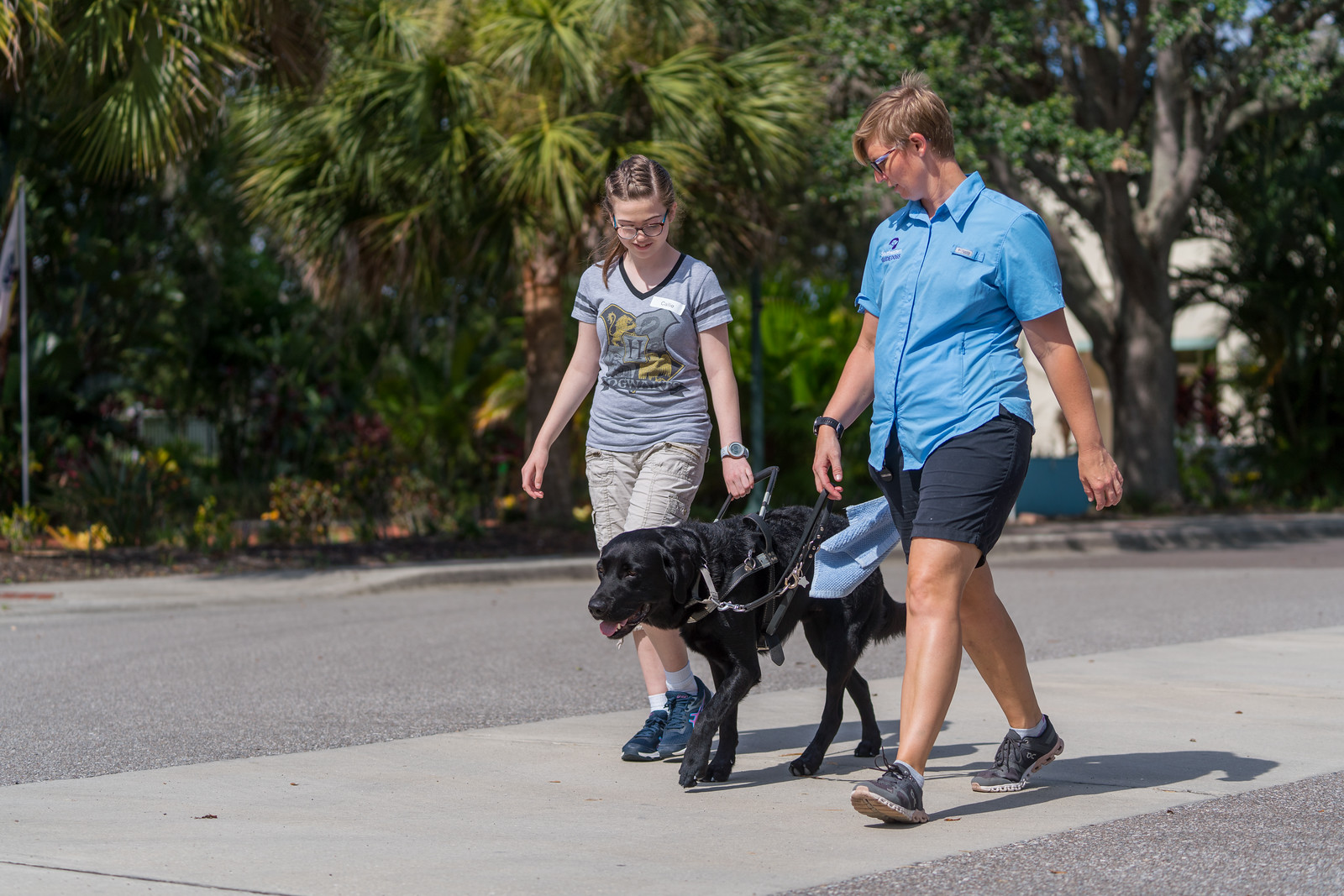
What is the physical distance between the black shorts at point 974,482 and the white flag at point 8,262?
11126mm

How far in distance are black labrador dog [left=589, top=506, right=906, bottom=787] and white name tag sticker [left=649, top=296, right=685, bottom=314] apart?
718 millimetres

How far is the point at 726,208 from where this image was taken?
46.8ft

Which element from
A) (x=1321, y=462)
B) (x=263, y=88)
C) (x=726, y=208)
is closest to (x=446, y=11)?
(x=263, y=88)

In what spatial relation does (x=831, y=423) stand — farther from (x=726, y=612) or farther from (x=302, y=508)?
(x=302, y=508)

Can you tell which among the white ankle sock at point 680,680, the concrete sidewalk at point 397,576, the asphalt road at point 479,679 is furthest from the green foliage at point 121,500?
the white ankle sock at point 680,680

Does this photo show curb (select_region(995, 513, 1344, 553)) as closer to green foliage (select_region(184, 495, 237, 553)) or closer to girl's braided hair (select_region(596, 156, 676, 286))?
green foliage (select_region(184, 495, 237, 553))

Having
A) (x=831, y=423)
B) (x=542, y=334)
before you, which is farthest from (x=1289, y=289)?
(x=831, y=423)

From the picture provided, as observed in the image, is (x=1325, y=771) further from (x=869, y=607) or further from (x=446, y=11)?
(x=446, y=11)

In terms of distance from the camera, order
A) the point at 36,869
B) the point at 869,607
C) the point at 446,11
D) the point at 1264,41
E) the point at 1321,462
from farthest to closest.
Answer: the point at 1321,462 → the point at 1264,41 → the point at 446,11 → the point at 869,607 → the point at 36,869

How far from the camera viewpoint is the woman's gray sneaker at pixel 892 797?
3672mm

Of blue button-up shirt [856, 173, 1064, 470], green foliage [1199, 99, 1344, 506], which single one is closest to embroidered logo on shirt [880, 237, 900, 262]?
blue button-up shirt [856, 173, 1064, 470]

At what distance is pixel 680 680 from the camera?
4934 millimetres

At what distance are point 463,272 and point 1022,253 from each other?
1103cm

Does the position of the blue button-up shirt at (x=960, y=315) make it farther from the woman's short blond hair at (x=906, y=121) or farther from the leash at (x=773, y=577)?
the leash at (x=773, y=577)
